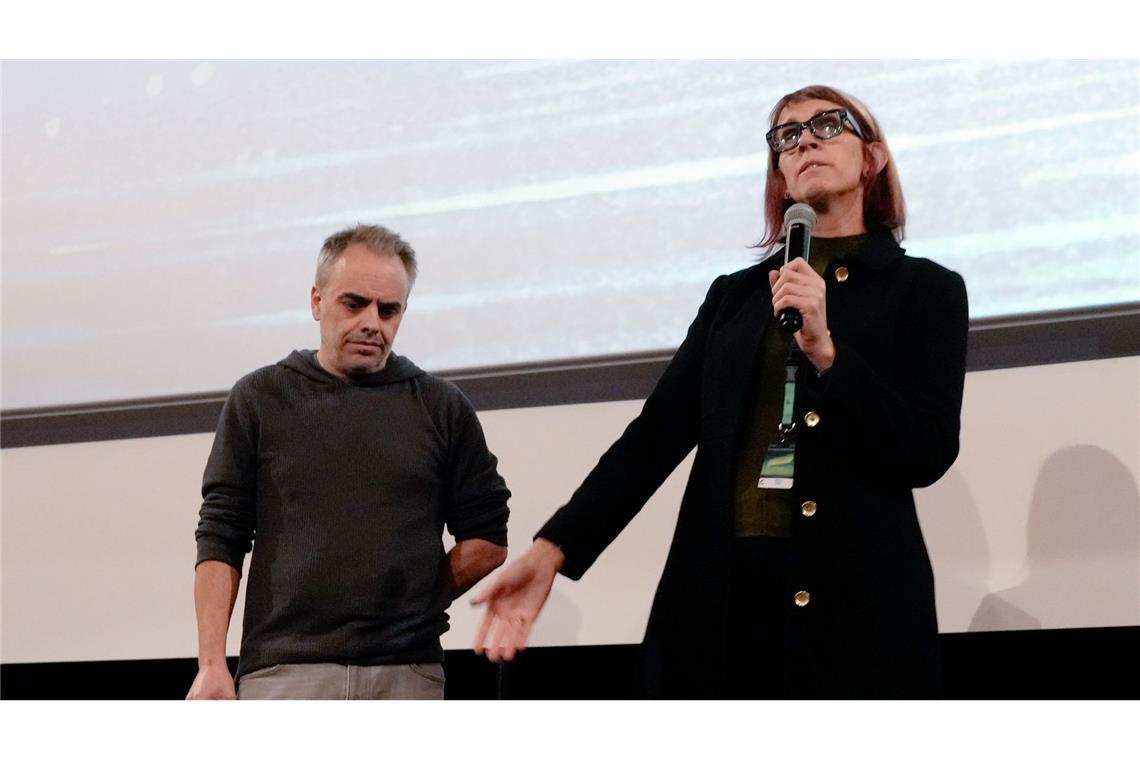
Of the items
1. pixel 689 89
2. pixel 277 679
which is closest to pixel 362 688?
pixel 277 679

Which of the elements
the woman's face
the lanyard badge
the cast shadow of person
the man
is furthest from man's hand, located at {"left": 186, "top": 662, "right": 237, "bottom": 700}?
the cast shadow of person

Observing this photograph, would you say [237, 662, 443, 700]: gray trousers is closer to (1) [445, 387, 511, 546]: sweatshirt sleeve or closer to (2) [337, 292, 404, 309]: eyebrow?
(1) [445, 387, 511, 546]: sweatshirt sleeve

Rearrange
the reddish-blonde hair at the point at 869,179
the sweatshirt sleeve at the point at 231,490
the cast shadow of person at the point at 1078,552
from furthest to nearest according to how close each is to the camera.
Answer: the cast shadow of person at the point at 1078,552
the sweatshirt sleeve at the point at 231,490
the reddish-blonde hair at the point at 869,179

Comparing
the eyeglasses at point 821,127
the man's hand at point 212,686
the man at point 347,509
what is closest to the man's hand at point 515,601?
the man at point 347,509

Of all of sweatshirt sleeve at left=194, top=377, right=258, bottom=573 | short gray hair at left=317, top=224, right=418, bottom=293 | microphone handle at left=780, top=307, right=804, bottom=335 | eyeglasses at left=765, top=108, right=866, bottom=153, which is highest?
eyeglasses at left=765, top=108, right=866, bottom=153

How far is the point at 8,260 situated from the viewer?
11.0 ft

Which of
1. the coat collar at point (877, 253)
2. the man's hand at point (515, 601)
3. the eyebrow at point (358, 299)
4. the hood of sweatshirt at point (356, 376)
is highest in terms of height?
the eyebrow at point (358, 299)

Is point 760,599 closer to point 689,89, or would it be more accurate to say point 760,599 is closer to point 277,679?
point 277,679

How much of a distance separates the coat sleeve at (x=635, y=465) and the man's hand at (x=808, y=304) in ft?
1.02

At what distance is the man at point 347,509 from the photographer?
83.6 inches

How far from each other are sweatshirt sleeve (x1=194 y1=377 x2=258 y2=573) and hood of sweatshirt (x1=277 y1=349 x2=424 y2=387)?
11 cm

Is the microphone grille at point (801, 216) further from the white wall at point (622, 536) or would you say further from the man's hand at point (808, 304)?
the white wall at point (622, 536)

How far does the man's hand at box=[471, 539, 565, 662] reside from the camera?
176 cm

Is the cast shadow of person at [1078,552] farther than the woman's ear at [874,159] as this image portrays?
Yes
